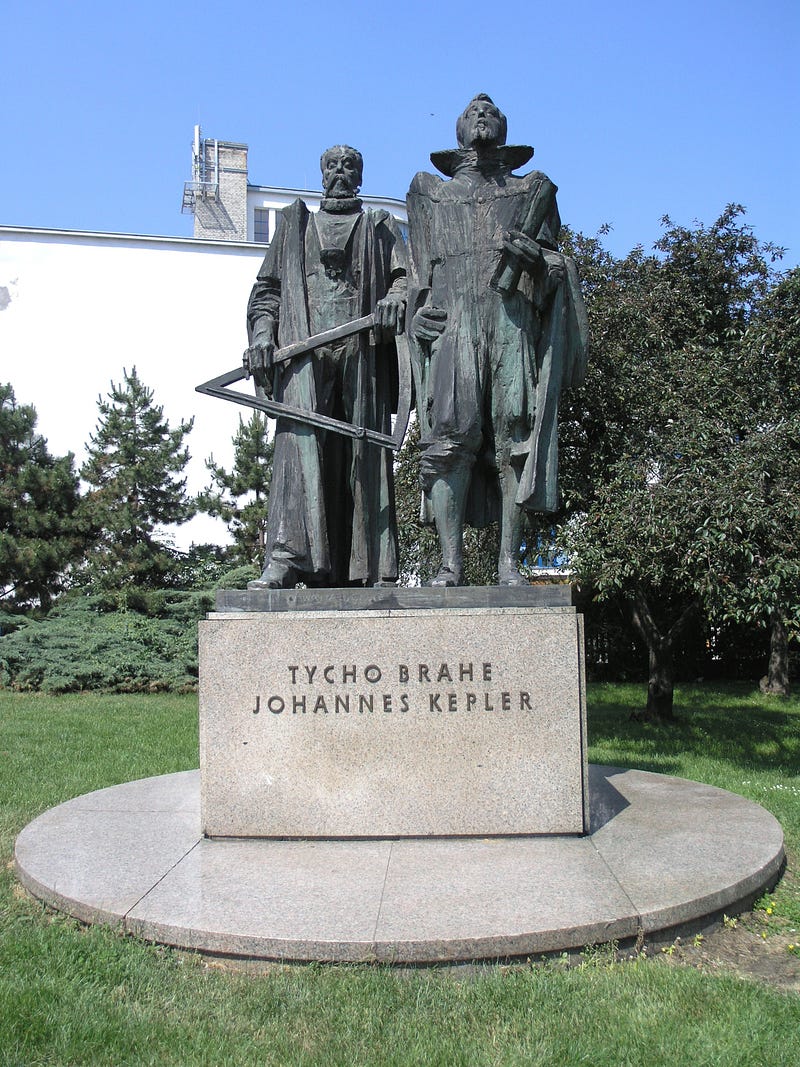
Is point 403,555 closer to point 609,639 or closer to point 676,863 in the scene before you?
point 676,863

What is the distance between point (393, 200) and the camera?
25.6 meters

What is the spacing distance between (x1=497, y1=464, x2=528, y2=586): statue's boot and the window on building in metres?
25.5

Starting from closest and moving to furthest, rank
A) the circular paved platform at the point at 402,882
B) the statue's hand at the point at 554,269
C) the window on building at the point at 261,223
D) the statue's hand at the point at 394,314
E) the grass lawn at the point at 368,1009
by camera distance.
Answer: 1. the grass lawn at the point at 368,1009
2. the circular paved platform at the point at 402,882
3. the statue's hand at the point at 554,269
4. the statue's hand at the point at 394,314
5. the window on building at the point at 261,223

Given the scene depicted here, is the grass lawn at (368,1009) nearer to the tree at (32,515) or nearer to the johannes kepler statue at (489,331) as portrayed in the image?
the johannes kepler statue at (489,331)

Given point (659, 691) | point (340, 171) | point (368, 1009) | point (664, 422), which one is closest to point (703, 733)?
point (659, 691)

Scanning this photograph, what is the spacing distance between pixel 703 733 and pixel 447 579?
319 inches

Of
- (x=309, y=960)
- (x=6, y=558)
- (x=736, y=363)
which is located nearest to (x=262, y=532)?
(x=6, y=558)

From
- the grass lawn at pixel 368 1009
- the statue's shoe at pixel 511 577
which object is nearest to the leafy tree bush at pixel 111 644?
the statue's shoe at pixel 511 577

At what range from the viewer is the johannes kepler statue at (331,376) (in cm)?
544

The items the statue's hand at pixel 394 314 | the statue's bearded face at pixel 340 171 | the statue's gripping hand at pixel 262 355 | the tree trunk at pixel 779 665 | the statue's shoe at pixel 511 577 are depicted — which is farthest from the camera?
the tree trunk at pixel 779 665

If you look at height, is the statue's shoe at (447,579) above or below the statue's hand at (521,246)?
below

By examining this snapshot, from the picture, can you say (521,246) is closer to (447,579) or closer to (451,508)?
(451,508)

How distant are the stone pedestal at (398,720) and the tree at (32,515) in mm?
13755

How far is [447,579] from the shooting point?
5.02 metres
